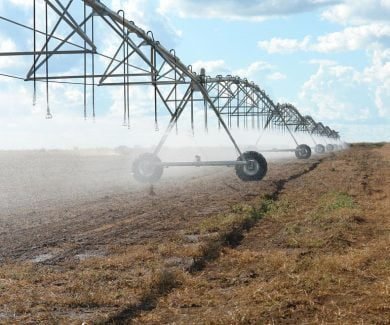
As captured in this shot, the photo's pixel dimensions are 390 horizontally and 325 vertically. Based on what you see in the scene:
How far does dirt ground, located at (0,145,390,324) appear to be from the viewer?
339 inches

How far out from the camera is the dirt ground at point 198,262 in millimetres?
8602

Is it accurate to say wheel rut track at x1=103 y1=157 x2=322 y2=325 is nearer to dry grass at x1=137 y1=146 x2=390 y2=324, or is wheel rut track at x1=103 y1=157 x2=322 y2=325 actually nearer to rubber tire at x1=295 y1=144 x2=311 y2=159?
dry grass at x1=137 y1=146 x2=390 y2=324

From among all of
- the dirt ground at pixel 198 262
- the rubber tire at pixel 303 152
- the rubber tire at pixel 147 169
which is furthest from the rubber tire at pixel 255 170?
the rubber tire at pixel 303 152

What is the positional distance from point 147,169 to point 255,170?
483 cm

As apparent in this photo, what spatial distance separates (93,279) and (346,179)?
78.9 feet

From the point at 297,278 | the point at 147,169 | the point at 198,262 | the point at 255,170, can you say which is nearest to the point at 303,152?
the point at 255,170

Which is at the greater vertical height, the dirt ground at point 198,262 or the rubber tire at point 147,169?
the rubber tire at point 147,169

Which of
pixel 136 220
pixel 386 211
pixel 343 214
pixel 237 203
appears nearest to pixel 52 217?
pixel 136 220

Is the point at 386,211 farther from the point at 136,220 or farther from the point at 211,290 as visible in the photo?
the point at 211,290

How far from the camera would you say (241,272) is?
436 inches

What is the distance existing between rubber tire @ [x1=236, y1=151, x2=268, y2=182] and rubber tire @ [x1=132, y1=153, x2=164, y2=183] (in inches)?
142

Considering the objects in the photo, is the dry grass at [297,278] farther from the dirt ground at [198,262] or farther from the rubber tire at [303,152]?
the rubber tire at [303,152]

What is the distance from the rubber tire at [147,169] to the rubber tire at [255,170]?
362cm

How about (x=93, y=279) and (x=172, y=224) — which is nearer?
(x=93, y=279)
